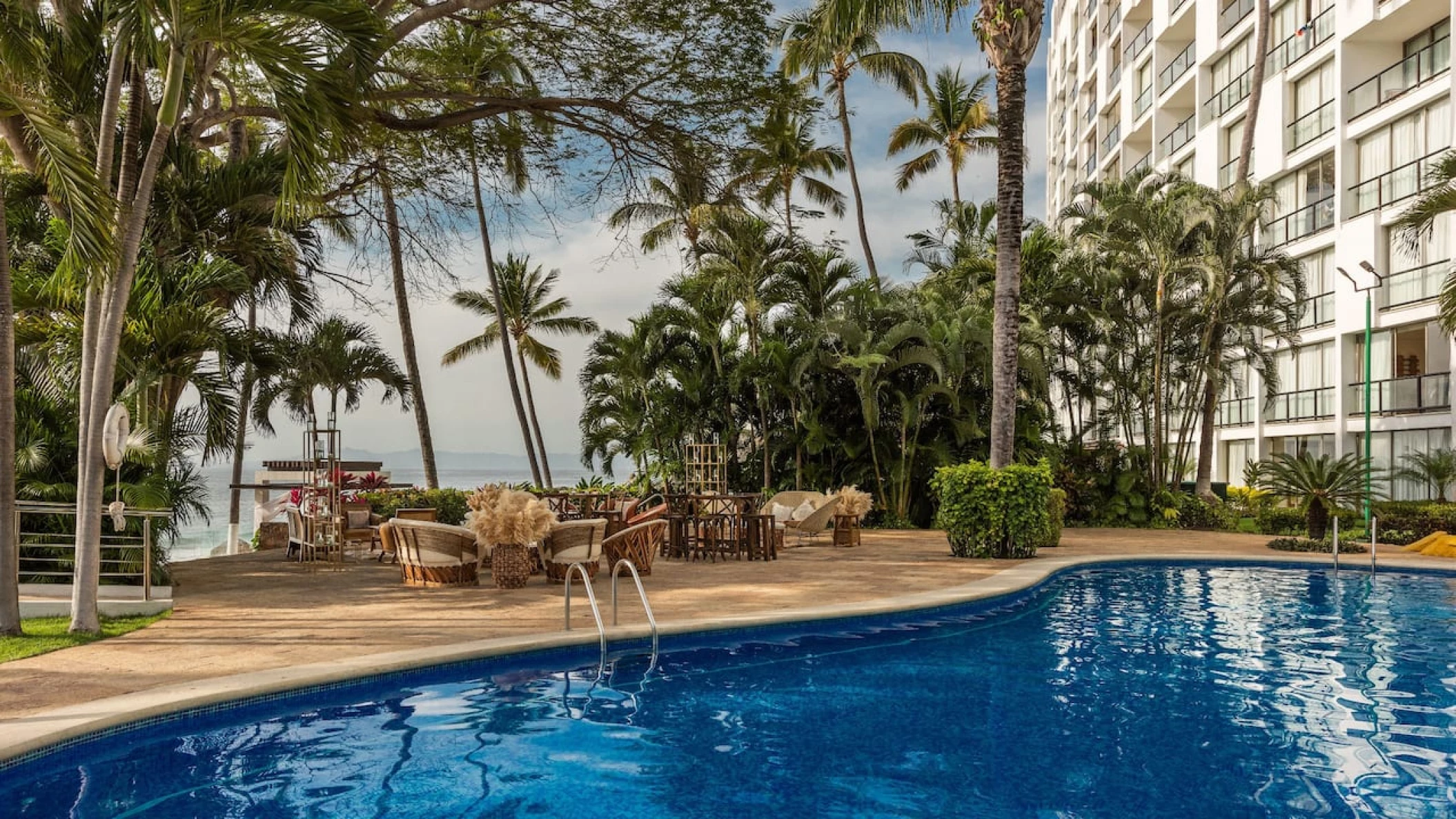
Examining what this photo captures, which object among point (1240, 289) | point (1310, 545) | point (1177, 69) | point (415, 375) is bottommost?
point (1310, 545)

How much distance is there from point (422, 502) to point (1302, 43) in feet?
78.9

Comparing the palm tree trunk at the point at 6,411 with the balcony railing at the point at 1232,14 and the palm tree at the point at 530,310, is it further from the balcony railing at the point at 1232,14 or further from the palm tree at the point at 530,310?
the balcony railing at the point at 1232,14

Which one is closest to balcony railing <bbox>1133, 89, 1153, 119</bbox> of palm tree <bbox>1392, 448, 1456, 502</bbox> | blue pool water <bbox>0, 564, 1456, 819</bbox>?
palm tree <bbox>1392, 448, 1456, 502</bbox>

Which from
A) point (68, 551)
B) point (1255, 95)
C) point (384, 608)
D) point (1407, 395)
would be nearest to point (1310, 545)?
point (1407, 395)

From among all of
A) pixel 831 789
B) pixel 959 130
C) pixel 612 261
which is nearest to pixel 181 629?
pixel 831 789

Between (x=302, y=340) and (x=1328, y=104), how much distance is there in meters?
23.9

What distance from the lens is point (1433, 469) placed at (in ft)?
61.2

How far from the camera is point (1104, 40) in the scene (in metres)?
40.0

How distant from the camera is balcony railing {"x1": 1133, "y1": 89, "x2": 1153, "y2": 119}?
3428 cm

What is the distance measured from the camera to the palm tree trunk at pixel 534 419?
1139 inches

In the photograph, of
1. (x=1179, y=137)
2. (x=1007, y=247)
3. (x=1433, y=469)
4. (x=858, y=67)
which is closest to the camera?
(x=1007, y=247)

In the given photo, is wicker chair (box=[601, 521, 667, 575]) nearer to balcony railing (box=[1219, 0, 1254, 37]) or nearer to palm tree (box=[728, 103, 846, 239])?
palm tree (box=[728, 103, 846, 239])

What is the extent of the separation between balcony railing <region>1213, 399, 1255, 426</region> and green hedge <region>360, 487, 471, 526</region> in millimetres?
20241

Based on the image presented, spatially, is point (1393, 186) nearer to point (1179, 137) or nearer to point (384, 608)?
point (1179, 137)
